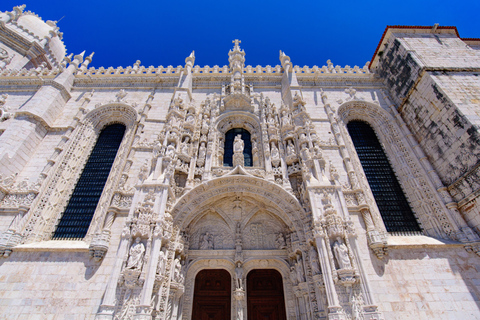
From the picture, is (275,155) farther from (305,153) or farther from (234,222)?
(234,222)

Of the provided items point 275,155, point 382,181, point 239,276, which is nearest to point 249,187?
point 275,155

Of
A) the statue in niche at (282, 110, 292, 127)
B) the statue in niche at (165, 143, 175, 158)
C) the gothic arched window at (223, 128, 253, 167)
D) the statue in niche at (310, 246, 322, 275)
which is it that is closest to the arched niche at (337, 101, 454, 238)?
the statue in niche at (282, 110, 292, 127)

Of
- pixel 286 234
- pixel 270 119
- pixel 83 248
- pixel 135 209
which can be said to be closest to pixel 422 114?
pixel 270 119

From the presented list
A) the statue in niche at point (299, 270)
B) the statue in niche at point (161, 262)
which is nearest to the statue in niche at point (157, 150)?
the statue in niche at point (161, 262)

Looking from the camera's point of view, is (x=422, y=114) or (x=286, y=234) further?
(x=422, y=114)

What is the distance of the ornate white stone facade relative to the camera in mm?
7207

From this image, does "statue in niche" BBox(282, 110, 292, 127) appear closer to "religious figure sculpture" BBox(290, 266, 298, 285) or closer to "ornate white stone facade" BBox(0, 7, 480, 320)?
"ornate white stone facade" BBox(0, 7, 480, 320)

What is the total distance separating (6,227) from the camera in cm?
848

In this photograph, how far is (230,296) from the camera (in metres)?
8.53

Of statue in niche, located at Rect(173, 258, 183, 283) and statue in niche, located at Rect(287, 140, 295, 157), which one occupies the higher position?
statue in niche, located at Rect(287, 140, 295, 157)

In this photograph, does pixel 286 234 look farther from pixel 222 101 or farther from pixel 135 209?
pixel 222 101

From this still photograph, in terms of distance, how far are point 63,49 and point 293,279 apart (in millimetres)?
28315

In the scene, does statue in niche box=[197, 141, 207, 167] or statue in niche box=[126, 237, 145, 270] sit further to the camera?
statue in niche box=[197, 141, 207, 167]

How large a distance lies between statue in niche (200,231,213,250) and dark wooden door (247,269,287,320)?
1806 mm
